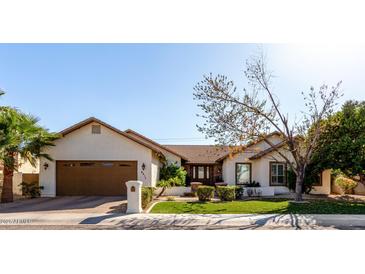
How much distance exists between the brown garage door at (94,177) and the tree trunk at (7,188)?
9.84 feet

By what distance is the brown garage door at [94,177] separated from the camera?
1925 centimetres

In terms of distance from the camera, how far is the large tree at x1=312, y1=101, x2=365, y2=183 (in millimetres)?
17359

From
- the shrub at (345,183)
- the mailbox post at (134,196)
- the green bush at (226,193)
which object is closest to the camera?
the mailbox post at (134,196)

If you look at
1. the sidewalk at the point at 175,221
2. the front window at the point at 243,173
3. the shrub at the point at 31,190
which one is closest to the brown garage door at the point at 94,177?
the shrub at the point at 31,190

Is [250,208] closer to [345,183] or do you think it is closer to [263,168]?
[263,168]

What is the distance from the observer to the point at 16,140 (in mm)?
15953

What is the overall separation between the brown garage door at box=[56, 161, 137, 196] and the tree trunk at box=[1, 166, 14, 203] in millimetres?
2999

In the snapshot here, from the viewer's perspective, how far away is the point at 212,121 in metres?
17.1

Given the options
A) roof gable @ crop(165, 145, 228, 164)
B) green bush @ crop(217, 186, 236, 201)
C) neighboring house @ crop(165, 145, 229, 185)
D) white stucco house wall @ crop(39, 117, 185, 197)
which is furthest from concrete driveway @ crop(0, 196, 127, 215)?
neighboring house @ crop(165, 145, 229, 185)

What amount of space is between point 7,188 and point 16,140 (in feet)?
9.84

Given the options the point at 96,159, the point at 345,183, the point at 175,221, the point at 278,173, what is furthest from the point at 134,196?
the point at 345,183

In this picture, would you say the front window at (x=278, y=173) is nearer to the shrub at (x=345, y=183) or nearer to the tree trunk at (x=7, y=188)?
the shrub at (x=345, y=183)
